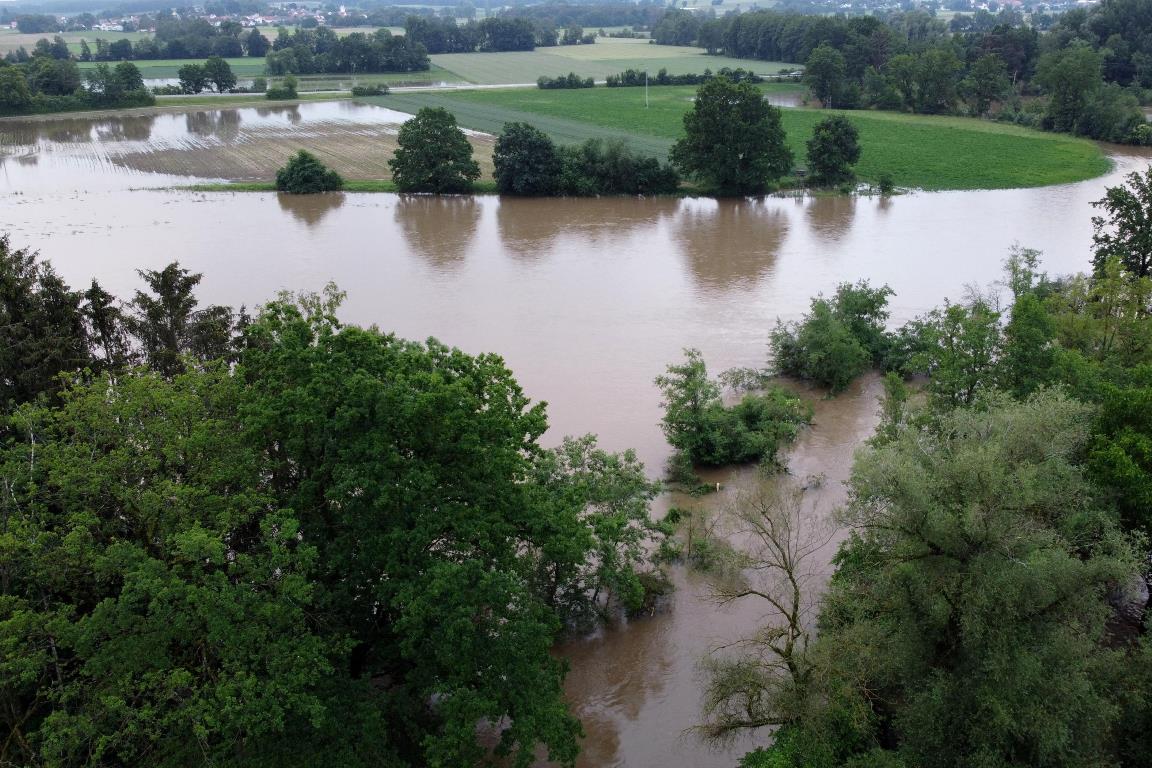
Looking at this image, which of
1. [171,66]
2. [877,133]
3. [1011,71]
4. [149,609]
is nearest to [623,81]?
[877,133]

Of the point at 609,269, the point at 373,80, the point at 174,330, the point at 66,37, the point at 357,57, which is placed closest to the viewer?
the point at 174,330

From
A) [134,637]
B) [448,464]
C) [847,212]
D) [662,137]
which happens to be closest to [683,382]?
[448,464]

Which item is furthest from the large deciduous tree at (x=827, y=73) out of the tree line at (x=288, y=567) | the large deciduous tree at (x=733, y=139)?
the tree line at (x=288, y=567)

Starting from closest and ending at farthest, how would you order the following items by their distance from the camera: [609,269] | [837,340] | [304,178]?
[837,340] → [609,269] → [304,178]

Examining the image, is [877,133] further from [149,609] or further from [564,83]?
[149,609]

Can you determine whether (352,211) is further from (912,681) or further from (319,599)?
(912,681)

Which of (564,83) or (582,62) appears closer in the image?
(564,83)

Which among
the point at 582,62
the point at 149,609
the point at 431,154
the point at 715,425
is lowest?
the point at 715,425
